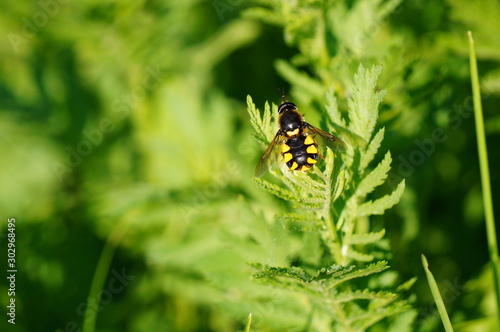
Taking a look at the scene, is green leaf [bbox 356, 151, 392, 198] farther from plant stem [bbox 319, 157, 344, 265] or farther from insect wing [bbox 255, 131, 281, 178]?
insect wing [bbox 255, 131, 281, 178]

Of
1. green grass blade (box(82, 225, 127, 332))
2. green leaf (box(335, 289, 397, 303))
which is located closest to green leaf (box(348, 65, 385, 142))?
green leaf (box(335, 289, 397, 303))

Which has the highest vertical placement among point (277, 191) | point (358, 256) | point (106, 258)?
point (106, 258)

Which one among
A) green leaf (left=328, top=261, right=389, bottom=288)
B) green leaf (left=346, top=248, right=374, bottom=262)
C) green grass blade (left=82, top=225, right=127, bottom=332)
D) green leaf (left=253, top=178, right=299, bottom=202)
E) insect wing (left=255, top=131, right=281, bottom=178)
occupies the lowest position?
green leaf (left=328, top=261, right=389, bottom=288)

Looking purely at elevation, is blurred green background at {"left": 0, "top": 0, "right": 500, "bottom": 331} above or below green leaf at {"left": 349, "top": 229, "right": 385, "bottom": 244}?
above

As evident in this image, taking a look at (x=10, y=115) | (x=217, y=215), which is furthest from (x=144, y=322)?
(x=10, y=115)

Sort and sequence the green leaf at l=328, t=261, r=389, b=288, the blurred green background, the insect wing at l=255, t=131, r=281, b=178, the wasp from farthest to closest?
the blurred green background
the insect wing at l=255, t=131, r=281, b=178
the wasp
the green leaf at l=328, t=261, r=389, b=288

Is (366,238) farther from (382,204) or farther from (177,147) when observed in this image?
(177,147)

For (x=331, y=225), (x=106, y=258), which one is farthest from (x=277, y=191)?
(x=106, y=258)
